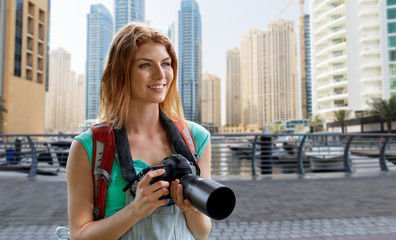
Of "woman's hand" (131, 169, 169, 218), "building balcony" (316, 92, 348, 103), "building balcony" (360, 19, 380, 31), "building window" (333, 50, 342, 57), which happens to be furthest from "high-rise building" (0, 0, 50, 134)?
"building balcony" (360, 19, 380, 31)

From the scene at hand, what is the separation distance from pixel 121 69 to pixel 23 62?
49603 mm

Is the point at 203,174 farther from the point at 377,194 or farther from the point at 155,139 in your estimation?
the point at 377,194

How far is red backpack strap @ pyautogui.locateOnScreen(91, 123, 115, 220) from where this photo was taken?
3.60ft

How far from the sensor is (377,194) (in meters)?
5.94

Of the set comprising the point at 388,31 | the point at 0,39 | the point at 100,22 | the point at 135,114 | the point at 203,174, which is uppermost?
the point at 100,22

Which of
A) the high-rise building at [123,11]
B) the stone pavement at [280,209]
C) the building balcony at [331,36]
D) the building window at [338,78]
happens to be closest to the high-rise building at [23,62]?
the stone pavement at [280,209]

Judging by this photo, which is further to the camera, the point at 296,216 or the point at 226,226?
the point at 296,216

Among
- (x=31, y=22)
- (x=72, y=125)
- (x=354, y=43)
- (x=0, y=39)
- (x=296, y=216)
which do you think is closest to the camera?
(x=296, y=216)

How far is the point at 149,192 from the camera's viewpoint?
0.92 metres

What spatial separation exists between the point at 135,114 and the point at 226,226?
3296 mm

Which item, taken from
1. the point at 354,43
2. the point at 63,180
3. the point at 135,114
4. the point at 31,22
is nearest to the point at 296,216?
the point at 135,114

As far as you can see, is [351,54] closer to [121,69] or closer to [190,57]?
[121,69]

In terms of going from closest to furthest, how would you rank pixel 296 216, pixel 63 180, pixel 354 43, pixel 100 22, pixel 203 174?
pixel 203 174, pixel 296 216, pixel 63 180, pixel 354 43, pixel 100 22

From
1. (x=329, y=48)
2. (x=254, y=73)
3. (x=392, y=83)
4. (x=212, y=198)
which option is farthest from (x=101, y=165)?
(x=254, y=73)
